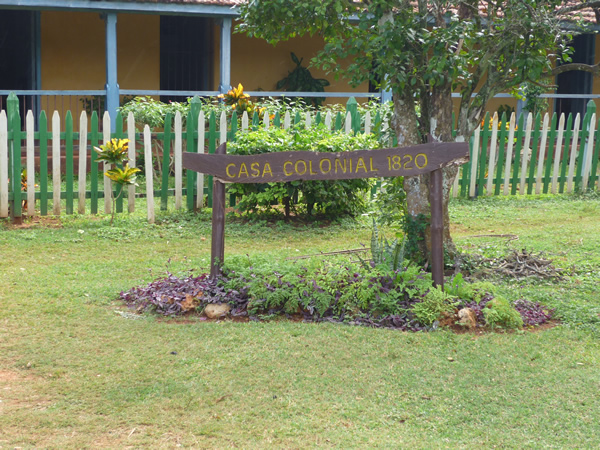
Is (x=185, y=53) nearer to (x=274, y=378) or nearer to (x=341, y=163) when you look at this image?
(x=341, y=163)

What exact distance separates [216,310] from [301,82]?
1070cm

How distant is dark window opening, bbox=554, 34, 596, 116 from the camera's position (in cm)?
1684

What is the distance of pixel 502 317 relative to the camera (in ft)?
15.9

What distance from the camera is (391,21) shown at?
557 cm

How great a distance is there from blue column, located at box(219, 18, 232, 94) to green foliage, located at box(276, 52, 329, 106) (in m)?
2.61

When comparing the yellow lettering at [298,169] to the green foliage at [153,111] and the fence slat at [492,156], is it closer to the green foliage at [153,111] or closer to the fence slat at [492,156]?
the green foliage at [153,111]

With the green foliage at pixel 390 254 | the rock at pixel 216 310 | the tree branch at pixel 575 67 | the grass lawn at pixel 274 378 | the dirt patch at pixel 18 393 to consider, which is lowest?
the dirt patch at pixel 18 393

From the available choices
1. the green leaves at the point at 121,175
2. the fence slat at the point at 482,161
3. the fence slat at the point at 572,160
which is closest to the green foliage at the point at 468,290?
the green leaves at the point at 121,175

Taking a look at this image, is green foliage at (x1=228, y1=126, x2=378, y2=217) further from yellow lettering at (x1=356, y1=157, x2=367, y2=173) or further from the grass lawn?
yellow lettering at (x1=356, y1=157, x2=367, y2=173)

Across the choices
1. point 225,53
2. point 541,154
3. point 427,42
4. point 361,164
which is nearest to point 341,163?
point 361,164

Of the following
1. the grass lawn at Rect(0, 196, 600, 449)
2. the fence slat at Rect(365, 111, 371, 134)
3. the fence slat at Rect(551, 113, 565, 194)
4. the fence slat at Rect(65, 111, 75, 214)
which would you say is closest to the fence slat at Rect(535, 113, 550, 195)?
the fence slat at Rect(551, 113, 565, 194)

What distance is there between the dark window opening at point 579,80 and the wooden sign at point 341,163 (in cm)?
1273

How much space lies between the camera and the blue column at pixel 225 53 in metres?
12.6

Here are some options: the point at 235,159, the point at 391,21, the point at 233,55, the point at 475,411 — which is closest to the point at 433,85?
the point at 391,21
